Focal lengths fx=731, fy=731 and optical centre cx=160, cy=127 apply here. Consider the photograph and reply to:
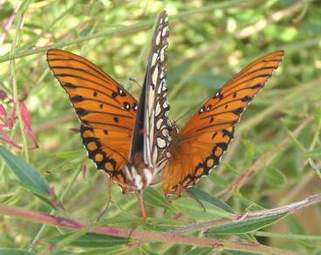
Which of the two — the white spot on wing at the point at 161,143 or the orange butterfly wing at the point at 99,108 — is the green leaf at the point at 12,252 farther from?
the white spot on wing at the point at 161,143

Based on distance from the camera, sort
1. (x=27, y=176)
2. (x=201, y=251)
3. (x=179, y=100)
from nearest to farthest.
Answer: (x=27, y=176), (x=201, y=251), (x=179, y=100)

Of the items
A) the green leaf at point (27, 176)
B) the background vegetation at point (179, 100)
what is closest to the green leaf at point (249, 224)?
the background vegetation at point (179, 100)

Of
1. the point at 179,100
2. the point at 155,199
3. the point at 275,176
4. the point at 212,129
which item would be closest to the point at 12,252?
the point at 155,199

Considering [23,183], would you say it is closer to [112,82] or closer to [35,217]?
[35,217]

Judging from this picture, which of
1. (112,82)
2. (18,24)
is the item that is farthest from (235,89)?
(18,24)

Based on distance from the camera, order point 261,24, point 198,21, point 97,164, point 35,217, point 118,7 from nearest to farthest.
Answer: point 35,217 → point 97,164 → point 118,7 → point 261,24 → point 198,21

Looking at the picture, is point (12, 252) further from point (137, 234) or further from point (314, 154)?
point (314, 154)
